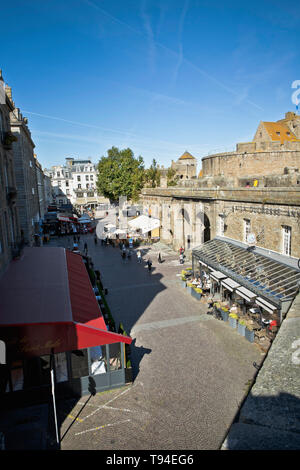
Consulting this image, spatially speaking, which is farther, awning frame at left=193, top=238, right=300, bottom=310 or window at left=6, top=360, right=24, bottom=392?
awning frame at left=193, top=238, right=300, bottom=310

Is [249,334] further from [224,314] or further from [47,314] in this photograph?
[47,314]

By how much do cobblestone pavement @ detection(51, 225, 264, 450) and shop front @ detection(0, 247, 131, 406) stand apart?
2.46 feet

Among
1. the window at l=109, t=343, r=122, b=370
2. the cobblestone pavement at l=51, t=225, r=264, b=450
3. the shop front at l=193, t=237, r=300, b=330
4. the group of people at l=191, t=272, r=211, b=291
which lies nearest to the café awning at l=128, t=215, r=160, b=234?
the shop front at l=193, t=237, r=300, b=330

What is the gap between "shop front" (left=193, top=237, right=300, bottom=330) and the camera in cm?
1226

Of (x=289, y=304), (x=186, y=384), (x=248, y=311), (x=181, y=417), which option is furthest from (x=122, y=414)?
(x=248, y=311)

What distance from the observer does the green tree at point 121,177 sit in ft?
169

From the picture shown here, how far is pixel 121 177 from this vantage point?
5272 centimetres

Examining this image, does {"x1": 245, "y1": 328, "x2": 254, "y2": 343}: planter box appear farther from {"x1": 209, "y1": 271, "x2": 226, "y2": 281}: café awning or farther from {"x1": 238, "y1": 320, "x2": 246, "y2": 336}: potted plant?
{"x1": 209, "y1": 271, "x2": 226, "y2": 281}: café awning

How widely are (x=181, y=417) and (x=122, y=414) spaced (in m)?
1.80

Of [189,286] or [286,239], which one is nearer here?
[286,239]

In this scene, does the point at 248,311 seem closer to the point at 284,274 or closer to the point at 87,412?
the point at 284,274

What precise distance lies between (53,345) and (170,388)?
4220mm

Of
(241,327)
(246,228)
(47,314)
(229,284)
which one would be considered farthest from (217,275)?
(47,314)
